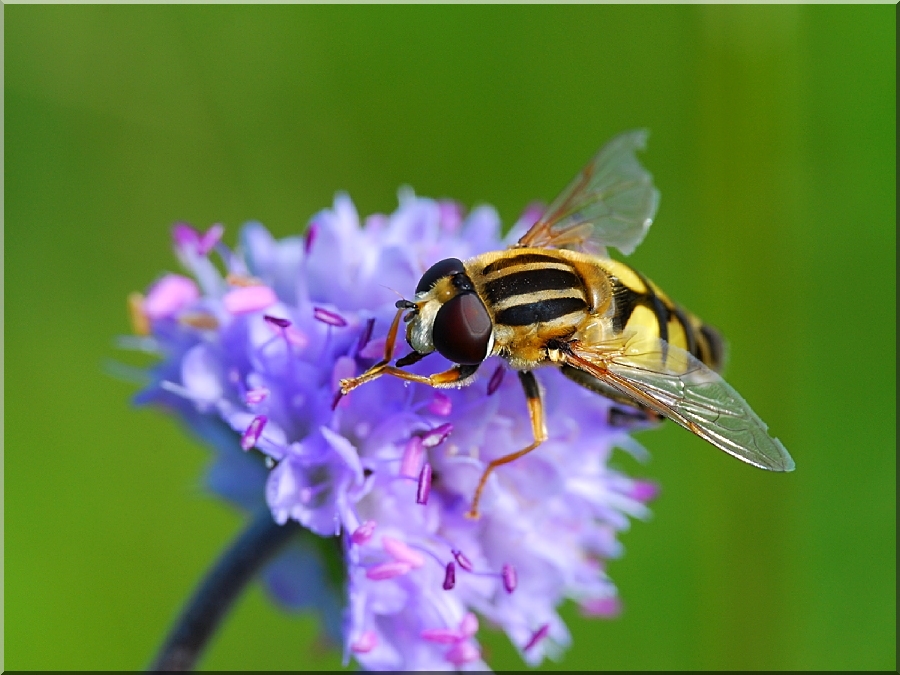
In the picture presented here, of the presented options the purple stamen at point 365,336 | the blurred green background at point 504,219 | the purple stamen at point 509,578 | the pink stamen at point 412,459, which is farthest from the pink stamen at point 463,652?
the blurred green background at point 504,219

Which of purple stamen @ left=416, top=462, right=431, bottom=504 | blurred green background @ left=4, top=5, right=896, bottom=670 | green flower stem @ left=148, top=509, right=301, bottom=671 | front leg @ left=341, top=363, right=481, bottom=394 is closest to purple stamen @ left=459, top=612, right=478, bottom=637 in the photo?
purple stamen @ left=416, top=462, right=431, bottom=504

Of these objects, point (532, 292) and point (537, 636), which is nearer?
point (532, 292)

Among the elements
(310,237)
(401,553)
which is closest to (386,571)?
(401,553)

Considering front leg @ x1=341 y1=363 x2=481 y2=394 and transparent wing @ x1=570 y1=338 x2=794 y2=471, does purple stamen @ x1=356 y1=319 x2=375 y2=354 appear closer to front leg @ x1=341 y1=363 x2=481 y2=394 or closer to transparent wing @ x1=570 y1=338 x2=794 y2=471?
front leg @ x1=341 y1=363 x2=481 y2=394

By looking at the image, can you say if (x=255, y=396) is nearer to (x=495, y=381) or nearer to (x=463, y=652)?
(x=495, y=381)

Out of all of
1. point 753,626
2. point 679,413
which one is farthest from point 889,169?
point 679,413

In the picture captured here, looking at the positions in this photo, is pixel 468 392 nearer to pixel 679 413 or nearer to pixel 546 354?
pixel 546 354
